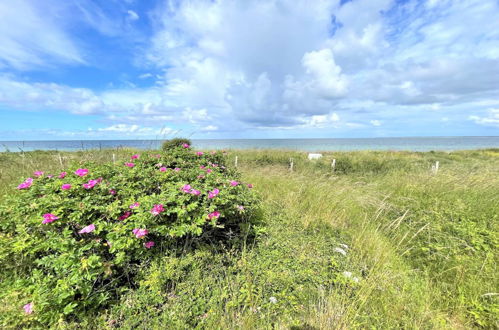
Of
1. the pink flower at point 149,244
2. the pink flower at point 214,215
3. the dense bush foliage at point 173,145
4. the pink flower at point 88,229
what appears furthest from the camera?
the dense bush foliage at point 173,145

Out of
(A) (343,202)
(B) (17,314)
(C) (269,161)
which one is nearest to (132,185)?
(B) (17,314)

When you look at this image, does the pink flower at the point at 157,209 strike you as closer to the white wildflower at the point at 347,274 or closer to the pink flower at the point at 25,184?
the pink flower at the point at 25,184

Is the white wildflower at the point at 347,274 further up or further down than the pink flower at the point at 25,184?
further down

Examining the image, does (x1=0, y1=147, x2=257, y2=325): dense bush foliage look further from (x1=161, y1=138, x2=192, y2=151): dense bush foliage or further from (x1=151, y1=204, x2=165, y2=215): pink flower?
(x1=161, y1=138, x2=192, y2=151): dense bush foliage

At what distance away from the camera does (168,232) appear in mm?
1875

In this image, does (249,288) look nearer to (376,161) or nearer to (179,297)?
(179,297)

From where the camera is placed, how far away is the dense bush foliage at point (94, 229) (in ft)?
5.10

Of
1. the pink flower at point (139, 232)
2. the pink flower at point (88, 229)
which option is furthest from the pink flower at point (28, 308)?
the pink flower at point (139, 232)

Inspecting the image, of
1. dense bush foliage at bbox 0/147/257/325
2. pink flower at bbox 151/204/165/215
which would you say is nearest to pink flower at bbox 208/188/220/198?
dense bush foliage at bbox 0/147/257/325

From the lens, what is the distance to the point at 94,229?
1.78 meters

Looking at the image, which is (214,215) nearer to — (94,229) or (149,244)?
(149,244)

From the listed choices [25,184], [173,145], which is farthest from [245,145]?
[25,184]

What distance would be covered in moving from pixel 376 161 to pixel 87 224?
1847cm

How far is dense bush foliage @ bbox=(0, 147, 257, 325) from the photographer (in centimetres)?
155
